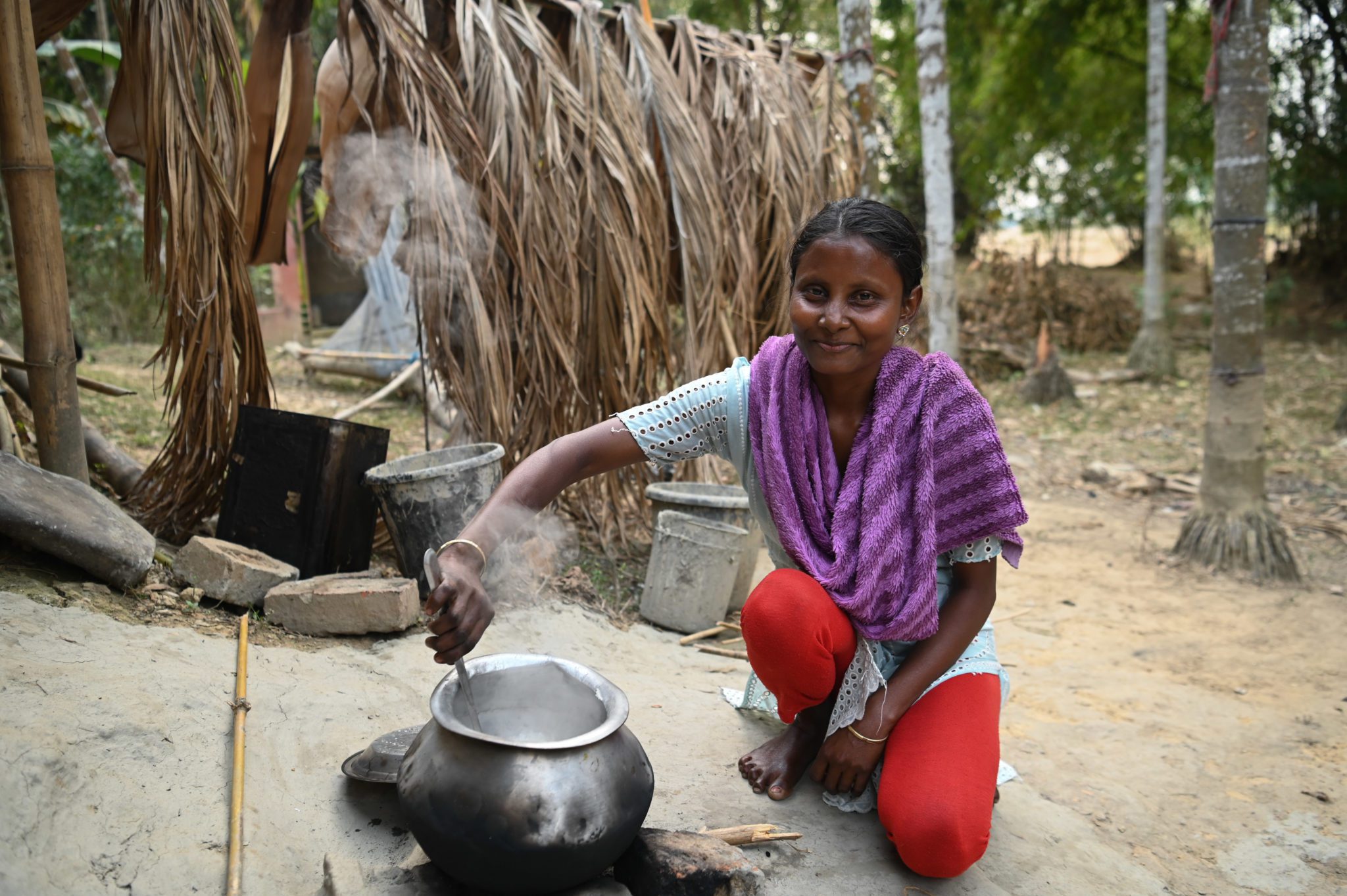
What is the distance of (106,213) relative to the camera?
868 centimetres

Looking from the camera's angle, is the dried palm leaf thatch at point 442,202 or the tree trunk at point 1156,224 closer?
the dried palm leaf thatch at point 442,202

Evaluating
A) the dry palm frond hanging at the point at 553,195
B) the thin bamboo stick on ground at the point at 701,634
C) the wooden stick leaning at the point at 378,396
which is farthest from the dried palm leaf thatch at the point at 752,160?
the wooden stick leaning at the point at 378,396

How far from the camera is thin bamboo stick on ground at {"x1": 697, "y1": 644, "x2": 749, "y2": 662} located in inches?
123

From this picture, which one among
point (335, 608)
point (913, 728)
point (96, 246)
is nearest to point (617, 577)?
point (335, 608)

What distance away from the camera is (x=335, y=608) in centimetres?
262

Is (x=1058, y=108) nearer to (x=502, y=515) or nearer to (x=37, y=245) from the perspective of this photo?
(x=37, y=245)

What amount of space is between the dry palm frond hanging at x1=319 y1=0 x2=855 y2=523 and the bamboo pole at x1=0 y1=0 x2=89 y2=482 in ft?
2.88

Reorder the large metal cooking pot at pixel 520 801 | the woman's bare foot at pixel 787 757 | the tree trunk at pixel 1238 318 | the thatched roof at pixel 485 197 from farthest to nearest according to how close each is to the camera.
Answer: the tree trunk at pixel 1238 318 < the thatched roof at pixel 485 197 < the woman's bare foot at pixel 787 757 < the large metal cooking pot at pixel 520 801

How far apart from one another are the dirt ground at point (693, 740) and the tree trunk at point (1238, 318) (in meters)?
0.29

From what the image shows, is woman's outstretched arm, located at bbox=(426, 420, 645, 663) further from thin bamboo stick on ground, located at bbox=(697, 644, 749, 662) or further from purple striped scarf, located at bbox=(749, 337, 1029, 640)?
thin bamboo stick on ground, located at bbox=(697, 644, 749, 662)

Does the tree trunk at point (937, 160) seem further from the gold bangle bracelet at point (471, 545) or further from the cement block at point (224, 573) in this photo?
the gold bangle bracelet at point (471, 545)

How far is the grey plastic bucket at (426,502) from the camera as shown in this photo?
9.55 ft

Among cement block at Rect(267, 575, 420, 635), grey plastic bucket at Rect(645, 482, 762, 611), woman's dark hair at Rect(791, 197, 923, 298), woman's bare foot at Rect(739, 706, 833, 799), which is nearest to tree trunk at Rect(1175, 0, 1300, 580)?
grey plastic bucket at Rect(645, 482, 762, 611)

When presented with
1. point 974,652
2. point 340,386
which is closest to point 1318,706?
point 974,652
